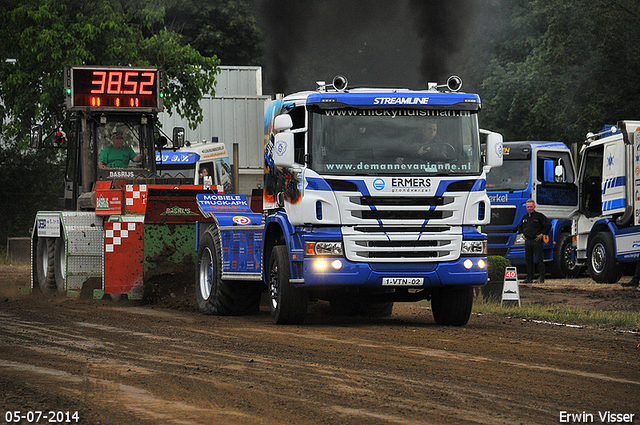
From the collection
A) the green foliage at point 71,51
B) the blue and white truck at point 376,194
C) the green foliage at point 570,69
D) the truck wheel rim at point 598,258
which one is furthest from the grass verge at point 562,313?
the green foliage at point 570,69

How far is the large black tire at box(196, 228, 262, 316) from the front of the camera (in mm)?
14094

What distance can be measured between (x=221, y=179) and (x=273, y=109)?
54.3ft

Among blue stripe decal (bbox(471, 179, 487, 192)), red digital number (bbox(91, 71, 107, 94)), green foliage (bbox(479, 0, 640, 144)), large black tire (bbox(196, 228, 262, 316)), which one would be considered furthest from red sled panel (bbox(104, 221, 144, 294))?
green foliage (bbox(479, 0, 640, 144))

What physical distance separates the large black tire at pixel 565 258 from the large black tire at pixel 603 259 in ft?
6.57

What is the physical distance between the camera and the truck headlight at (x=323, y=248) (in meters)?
11.8

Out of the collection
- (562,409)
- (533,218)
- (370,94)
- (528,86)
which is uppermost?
(528,86)

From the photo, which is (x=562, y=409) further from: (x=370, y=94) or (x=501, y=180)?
(x=501, y=180)

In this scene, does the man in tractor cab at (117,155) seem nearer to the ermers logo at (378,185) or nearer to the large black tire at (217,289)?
the large black tire at (217,289)

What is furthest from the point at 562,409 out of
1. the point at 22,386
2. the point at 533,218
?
the point at 533,218

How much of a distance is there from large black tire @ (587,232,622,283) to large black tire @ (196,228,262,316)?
9769 millimetres

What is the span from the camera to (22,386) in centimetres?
754

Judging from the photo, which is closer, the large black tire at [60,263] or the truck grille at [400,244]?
the truck grille at [400,244]

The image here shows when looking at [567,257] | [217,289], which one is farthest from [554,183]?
[217,289]

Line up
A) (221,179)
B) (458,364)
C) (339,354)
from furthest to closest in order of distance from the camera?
(221,179)
(339,354)
(458,364)
